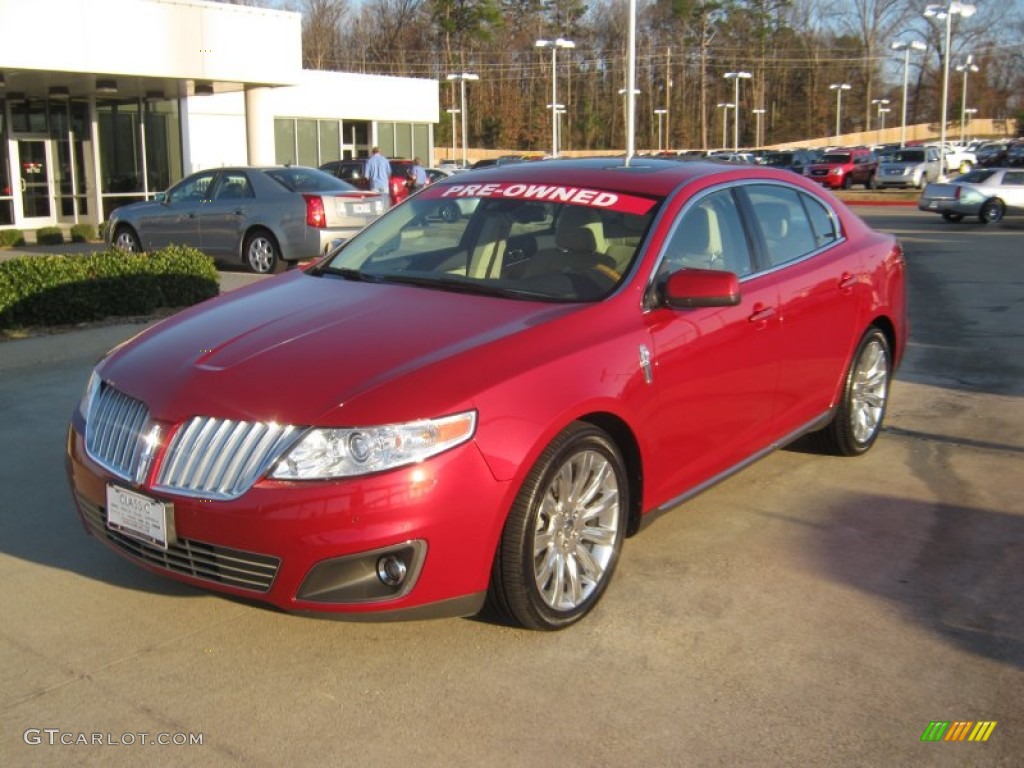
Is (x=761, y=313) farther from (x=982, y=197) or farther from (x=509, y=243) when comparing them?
(x=982, y=197)

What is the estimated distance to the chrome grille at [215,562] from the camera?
11.5ft

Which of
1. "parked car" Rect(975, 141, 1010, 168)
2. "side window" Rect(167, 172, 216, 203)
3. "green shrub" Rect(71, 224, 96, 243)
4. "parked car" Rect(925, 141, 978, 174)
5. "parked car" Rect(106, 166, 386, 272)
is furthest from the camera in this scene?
"parked car" Rect(975, 141, 1010, 168)

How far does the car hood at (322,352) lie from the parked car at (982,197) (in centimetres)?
2554

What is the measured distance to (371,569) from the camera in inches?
138

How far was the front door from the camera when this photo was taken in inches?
995

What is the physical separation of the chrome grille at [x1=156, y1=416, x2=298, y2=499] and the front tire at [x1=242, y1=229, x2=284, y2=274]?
11.1 metres

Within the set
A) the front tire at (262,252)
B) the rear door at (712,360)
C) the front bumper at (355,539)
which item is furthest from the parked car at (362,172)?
the front bumper at (355,539)

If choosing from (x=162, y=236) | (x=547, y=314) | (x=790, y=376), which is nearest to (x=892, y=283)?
(x=790, y=376)

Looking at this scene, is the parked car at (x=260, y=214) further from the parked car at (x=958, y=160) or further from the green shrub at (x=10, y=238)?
the parked car at (x=958, y=160)

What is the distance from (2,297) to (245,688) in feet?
22.7

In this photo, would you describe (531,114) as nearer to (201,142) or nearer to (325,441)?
(201,142)

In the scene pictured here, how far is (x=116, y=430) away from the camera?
3.94 meters
